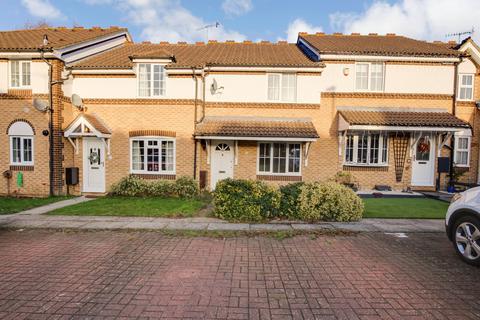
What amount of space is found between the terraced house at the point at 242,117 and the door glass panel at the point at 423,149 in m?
0.06

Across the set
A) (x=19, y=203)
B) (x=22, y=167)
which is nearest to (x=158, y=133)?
(x=19, y=203)

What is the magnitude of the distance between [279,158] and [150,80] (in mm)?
7342

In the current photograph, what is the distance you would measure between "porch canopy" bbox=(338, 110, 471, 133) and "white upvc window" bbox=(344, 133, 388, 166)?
3.19 feet

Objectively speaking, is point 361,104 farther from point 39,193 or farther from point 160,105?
point 39,193

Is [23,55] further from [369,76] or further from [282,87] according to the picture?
[369,76]

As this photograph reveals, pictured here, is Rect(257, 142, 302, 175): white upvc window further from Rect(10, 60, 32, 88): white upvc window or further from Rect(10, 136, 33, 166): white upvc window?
Rect(10, 60, 32, 88): white upvc window

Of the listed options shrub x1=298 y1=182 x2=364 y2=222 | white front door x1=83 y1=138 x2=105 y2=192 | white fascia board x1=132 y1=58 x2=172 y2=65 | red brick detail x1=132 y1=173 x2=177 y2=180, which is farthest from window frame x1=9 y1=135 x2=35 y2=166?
shrub x1=298 y1=182 x2=364 y2=222

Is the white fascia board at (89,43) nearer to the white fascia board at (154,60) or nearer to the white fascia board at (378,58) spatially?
the white fascia board at (154,60)

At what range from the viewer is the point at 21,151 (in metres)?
11.4

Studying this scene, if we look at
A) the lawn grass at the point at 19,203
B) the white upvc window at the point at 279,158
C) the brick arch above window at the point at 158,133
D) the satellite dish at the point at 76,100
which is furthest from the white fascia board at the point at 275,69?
the lawn grass at the point at 19,203

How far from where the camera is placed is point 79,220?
290 inches

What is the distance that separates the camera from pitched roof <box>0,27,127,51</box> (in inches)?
440

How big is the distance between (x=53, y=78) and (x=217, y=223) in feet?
33.4

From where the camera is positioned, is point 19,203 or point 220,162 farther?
point 220,162
